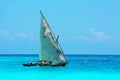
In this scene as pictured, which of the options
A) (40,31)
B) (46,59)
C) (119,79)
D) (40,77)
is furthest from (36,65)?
(119,79)

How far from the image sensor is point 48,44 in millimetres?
52719

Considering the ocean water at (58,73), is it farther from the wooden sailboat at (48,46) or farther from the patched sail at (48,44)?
the patched sail at (48,44)

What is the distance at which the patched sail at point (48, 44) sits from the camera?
2053 inches

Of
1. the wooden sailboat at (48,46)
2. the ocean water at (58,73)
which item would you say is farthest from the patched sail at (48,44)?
the ocean water at (58,73)

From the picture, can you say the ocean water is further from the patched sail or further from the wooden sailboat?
the patched sail

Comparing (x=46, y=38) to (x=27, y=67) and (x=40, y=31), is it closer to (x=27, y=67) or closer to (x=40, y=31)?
(x=40, y=31)

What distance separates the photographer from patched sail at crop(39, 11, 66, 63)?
5216cm

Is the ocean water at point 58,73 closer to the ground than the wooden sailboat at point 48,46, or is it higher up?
closer to the ground

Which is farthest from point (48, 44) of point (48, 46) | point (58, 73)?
point (58, 73)

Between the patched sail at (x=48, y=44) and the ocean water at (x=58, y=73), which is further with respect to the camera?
the patched sail at (x=48, y=44)

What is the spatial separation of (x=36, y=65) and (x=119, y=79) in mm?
16246

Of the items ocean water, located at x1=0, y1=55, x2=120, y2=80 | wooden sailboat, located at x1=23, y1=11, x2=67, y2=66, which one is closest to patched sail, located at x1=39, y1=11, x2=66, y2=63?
wooden sailboat, located at x1=23, y1=11, x2=67, y2=66

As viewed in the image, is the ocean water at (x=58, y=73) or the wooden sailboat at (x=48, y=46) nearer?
the ocean water at (x=58, y=73)

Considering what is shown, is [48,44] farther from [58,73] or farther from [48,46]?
[58,73]
